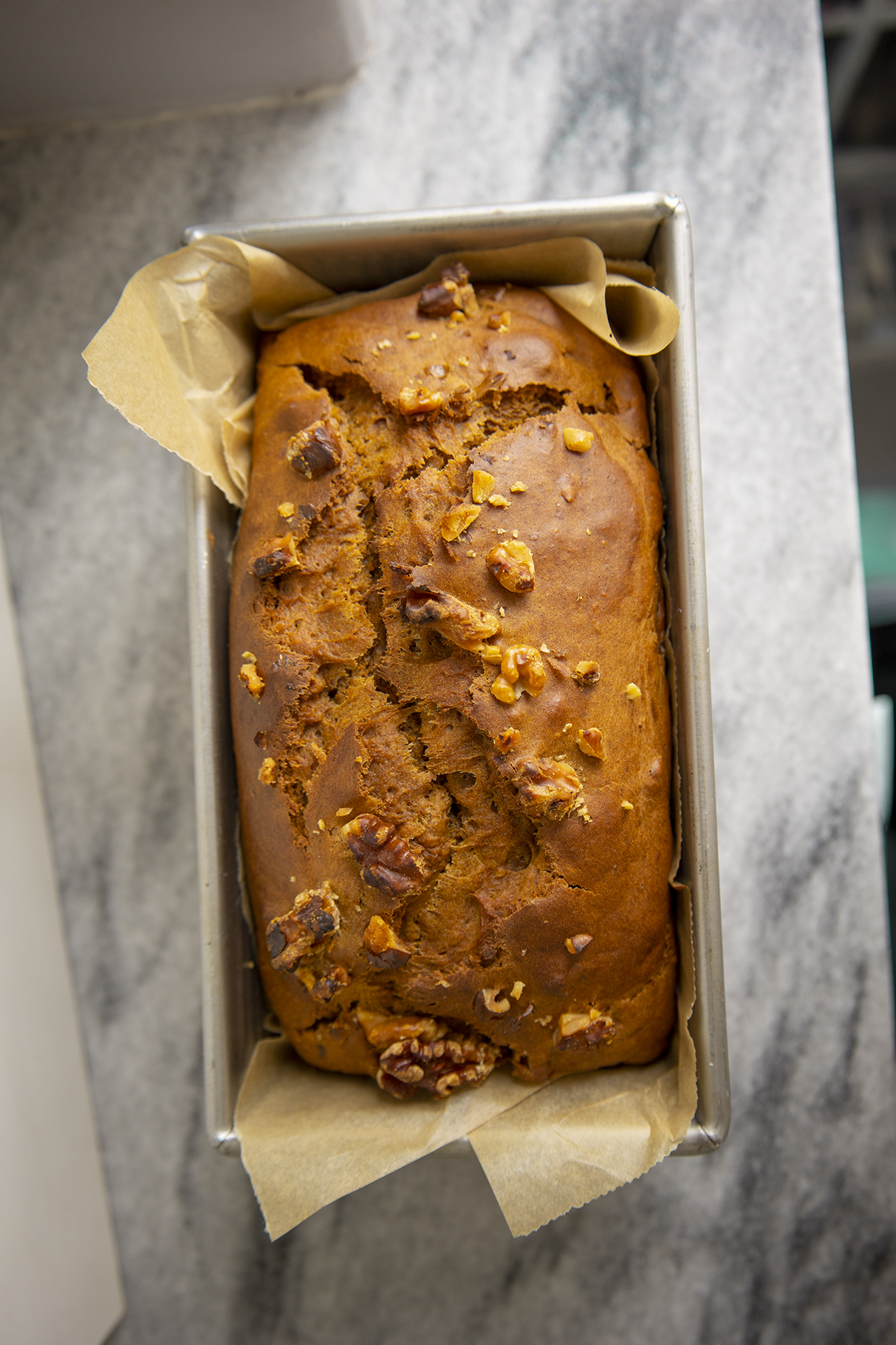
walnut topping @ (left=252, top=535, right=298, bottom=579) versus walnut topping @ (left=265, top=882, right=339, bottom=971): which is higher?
walnut topping @ (left=252, top=535, right=298, bottom=579)

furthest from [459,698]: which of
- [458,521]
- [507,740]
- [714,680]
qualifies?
[714,680]

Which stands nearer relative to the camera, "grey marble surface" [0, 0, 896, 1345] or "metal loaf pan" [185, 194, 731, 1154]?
"metal loaf pan" [185, 194, 731, 1154]

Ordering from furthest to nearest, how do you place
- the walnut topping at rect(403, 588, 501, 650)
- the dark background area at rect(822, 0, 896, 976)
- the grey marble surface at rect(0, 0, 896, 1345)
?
the dark background area at rect(822, 0, 896, 976), the grey marble surface at rect(0, 0, 896, 1345), the walnut topping at rect(403, 588, 501, 650)

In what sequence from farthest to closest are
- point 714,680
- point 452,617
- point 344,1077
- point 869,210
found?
point 869,210
point 714,680
point 344,1077
point 452,617

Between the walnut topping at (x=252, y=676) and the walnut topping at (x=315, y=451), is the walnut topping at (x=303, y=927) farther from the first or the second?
the walnut topping at (x=315, y=451)

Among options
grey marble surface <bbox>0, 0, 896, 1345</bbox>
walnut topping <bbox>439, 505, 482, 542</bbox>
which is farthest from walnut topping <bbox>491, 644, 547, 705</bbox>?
grey marble surface <bbox>0, 0, 896, 1345</bbox>

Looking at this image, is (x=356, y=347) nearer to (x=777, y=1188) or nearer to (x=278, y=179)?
(x=278, y=179)

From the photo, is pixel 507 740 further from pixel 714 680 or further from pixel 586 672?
pixel 714 680

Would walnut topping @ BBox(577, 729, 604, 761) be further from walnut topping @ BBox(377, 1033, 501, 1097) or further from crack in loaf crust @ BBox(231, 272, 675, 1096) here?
walnut topping @ BBox(377, 1033, 501, 1097)
